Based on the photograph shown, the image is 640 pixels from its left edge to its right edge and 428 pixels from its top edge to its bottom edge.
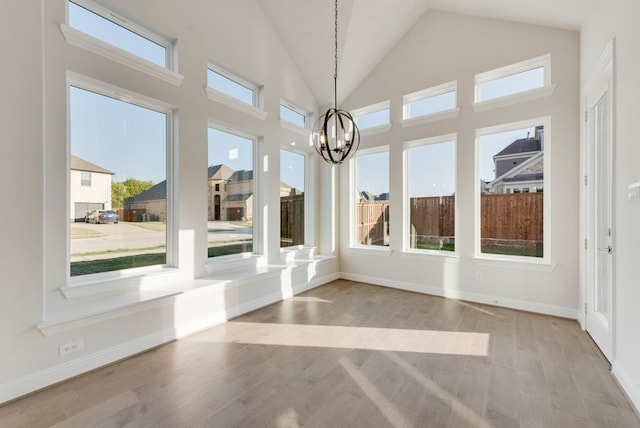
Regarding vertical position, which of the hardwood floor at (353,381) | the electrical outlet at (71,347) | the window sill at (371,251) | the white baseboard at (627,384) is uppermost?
the window sill at (371,251)

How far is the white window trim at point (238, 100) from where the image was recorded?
12.6ft

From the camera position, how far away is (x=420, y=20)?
4895 mm

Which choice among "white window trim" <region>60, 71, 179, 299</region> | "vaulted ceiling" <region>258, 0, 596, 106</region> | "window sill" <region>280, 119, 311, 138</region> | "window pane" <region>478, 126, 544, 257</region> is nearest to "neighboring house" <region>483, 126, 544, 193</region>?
"window pane" <region>478, 126, 544, 257</region>

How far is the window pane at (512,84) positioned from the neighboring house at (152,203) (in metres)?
4.60

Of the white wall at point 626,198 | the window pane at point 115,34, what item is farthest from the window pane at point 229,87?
the white wall at point 626,198

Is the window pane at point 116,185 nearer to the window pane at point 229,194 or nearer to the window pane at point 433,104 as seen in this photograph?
the window pane at point 229,194

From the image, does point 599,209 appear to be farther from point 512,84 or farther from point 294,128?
point 294,128

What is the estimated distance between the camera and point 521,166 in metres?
4.12

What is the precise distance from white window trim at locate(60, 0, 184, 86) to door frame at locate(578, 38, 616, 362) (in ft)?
13.9

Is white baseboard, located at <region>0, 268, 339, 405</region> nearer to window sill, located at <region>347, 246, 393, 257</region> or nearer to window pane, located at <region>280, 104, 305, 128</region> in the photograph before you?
window sill, located at <region>347, 246, 393, 257</region>

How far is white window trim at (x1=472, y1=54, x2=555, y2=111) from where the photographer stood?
3830mm

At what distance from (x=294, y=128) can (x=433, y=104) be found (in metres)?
2.36

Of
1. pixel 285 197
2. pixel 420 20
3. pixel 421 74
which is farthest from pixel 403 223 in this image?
pixel 420 20

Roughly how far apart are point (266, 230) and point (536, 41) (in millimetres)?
4570
